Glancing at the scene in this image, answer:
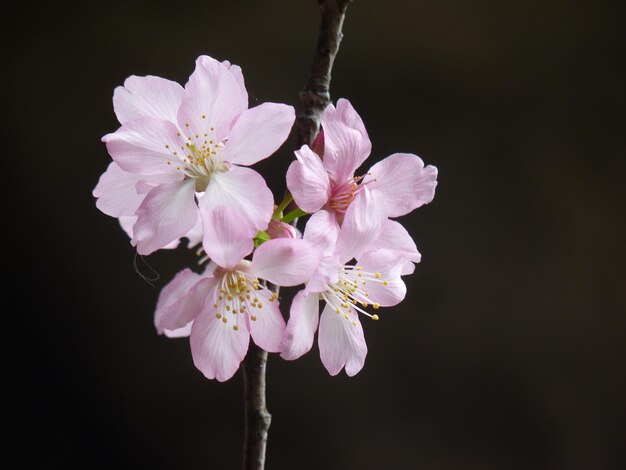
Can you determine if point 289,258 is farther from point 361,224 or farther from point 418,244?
point 418,244

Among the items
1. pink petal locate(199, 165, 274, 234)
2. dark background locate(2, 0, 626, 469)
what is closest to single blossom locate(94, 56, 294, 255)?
pink petal locate(199, 165, 274, 234)

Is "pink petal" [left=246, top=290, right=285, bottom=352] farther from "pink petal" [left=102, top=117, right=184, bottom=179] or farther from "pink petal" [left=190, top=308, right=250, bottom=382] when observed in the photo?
"pink petal" [left=102, top=117, right=184, bottom=179]

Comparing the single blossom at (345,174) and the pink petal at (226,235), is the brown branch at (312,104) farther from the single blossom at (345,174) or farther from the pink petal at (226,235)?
the pink petal at (226,235)

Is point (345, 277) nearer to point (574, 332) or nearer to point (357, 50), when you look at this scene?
point (357, 50)

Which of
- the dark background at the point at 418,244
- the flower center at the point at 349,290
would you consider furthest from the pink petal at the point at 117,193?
the dark background at the point at 418,244

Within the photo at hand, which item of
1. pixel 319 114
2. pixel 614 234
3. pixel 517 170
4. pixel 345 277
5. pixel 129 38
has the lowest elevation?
pixel 345 277

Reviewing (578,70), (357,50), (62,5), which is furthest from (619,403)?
(62,5)
